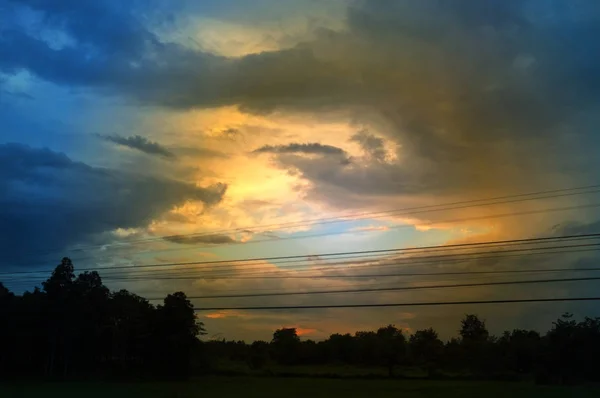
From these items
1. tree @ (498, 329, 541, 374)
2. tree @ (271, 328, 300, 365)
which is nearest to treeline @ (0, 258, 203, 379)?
tree @ (271, 328, 300, 365)

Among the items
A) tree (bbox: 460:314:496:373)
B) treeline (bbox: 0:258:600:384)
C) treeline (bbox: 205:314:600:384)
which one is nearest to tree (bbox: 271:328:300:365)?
treeline (bbox: 205:314:600:384)

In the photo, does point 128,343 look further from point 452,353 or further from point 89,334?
point 452,353

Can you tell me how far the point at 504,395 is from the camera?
221ft

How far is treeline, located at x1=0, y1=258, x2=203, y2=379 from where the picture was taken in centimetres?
9825

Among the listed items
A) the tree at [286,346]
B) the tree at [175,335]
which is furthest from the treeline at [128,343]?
the tree at [286,346]

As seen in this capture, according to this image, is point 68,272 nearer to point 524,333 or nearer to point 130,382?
point 130,382

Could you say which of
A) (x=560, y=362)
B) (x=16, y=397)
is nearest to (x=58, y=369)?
(x=16, y=397)

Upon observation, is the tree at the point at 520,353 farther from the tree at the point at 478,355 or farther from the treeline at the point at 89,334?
the treeline at the point at 89,334

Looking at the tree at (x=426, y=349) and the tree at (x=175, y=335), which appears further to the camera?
the tree at (x=426, y=349)

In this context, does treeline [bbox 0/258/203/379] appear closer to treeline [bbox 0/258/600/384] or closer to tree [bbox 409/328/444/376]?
treeline [bbox 0/258/600/384]

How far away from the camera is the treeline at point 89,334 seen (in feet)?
322

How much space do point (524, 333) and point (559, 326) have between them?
91.1ft

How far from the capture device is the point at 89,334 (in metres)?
103

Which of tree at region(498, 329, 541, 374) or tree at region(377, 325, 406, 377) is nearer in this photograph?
tree at region(498, 329, 541, 374)
